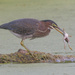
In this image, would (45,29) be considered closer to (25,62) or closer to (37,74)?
(25,62)

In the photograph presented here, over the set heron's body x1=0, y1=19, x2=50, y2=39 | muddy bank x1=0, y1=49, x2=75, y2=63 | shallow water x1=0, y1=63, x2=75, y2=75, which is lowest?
shallow water x1=0, y1=63, x2=75, y2=75

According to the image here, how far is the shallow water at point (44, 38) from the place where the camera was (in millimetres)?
4086

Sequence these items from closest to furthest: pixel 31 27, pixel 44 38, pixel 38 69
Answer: pixel 38 69 < pixel 31 27 < pixel 44 38

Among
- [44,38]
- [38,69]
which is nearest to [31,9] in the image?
[44,38]

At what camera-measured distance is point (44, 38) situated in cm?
579

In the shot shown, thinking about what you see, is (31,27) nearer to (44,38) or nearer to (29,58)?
(29,58)

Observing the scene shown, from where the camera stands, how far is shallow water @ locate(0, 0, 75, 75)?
409 cm

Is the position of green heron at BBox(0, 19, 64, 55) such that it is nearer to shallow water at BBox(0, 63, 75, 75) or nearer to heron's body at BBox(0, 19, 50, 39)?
heron's body at BBox(0, 19, 50, 39)

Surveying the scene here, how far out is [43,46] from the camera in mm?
5312

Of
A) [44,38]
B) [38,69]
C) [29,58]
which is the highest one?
[44,38]

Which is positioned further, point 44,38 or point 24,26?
point 44,38

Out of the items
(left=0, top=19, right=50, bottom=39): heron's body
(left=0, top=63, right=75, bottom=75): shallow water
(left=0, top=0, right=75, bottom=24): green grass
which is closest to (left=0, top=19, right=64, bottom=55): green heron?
(left=0, top=19, right=50, bottom=39): heron's body

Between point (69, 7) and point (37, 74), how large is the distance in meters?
4.16

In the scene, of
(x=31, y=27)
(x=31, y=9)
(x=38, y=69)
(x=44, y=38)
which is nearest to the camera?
(x=38, y=69)
